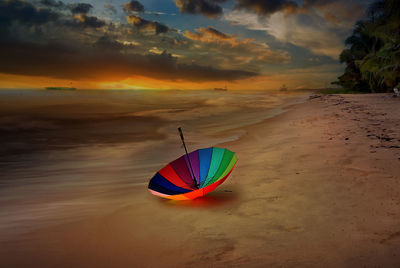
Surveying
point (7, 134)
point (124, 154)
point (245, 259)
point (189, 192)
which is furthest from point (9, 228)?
point (7, 134)

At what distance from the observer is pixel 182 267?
284 centimetres

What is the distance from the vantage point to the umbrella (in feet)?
15.1

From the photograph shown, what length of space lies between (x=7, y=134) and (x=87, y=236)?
16922 millimetres

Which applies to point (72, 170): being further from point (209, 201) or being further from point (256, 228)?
point (256, 228)

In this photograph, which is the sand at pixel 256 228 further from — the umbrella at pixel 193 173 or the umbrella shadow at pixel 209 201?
the umbrella at pixel 193 173

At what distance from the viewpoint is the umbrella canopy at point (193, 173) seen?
4590 mm

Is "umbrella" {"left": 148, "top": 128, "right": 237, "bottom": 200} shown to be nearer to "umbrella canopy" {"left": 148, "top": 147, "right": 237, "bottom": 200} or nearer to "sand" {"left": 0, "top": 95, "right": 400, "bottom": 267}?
"umbrella canopy" {"left": 148, "top": 147, "right": 237, "bottom": 200}

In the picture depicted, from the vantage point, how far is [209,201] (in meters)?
4.73

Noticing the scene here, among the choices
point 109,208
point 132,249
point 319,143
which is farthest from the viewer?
point 319,143

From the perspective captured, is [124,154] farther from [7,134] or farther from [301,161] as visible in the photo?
[7,134]

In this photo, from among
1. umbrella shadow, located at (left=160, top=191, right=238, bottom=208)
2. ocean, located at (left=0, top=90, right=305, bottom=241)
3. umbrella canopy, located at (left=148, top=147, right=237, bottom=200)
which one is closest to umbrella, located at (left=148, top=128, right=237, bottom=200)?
umbrella canopy, located at (left=148, top=147, right=237, bottom=200)

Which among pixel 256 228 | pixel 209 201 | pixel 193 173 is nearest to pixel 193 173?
pixel 193 173

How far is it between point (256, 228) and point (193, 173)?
167 centimetres

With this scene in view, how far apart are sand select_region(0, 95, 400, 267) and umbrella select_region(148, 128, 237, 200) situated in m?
0.33
